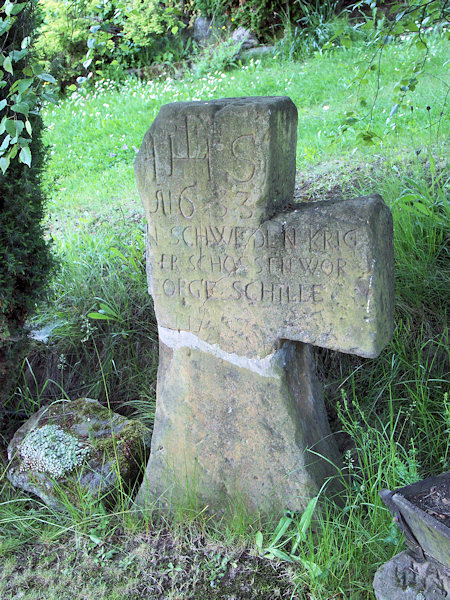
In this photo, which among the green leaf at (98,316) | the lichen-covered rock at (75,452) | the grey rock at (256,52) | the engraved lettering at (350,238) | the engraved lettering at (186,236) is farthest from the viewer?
the grey rock at (256,52)

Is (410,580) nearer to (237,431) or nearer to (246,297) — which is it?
(237,431)

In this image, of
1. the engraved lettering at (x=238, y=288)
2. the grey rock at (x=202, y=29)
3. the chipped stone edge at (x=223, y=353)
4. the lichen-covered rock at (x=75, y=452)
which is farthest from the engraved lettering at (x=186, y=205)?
the grey rock at (x=202, y=29)

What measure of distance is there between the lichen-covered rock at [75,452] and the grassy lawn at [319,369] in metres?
0.11

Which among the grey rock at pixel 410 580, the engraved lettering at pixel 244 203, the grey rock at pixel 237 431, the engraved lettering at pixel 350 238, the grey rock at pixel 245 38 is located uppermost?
the grey rock at pixel 245 38

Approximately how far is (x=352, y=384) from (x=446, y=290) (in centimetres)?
72

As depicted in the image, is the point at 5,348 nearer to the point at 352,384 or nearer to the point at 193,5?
the point at 352,384

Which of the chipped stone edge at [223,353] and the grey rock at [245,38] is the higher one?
the grey rock at [245,38]

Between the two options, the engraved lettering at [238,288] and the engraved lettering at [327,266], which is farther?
the engraved lettering at [238,288]

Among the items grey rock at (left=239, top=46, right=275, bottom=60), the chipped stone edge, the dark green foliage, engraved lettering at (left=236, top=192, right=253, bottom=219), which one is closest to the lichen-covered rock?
the dark green foliage

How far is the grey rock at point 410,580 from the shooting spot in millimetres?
1776

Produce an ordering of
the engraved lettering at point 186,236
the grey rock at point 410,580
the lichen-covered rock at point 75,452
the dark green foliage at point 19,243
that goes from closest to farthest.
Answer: the grey rock at point 410,580, the engraved lettering at point 186,236, the lichen-covered rock at point 75,452, the dark green foliage at point 19,243

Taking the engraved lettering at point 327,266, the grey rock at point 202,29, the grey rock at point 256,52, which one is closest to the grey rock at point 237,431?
Result: the engraved lettering at point 327,266

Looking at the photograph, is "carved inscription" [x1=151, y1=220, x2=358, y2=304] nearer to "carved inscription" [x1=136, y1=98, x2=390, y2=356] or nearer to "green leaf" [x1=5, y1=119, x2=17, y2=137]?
"carved inscription" [x1=136, y1=98, x2=390, y2=356]

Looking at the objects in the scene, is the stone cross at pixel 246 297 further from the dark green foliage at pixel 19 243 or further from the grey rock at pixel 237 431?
the dark green foliage at pixel 19 243
